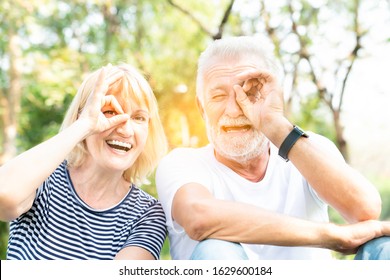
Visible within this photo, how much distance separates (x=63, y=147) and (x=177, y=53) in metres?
7.02

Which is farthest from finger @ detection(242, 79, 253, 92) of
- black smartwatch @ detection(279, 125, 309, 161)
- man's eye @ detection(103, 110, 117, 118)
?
man's eye @ detection(103, 110, 117, 118)

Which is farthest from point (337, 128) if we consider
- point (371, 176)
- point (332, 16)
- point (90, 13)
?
point (90, 13)

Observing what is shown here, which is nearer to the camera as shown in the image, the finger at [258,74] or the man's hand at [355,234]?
the man's hand at [355,234]

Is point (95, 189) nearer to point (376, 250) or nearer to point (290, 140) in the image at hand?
point (290, 140)

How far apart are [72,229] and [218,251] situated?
1.76ft

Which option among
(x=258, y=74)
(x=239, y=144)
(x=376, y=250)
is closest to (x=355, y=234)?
(x=376, y=250)

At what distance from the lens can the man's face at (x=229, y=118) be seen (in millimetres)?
1813

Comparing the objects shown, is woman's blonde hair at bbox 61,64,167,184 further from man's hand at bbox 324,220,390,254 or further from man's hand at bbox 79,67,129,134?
man's hand at bbox 324,220,390,254

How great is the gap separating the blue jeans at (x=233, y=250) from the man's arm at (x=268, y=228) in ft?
0.07

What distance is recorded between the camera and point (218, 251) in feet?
4.59

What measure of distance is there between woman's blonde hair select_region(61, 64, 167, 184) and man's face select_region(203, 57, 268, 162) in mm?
227

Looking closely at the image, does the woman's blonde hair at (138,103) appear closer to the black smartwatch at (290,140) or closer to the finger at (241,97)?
the finger at (241,97)

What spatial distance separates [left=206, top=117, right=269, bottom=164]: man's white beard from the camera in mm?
1810

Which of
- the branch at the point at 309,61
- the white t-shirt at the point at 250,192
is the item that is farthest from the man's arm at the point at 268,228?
the branch at the point at 309,61
